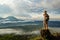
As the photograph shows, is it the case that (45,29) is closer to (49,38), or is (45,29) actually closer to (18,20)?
(49,38)

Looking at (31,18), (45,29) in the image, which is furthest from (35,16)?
(45,29)

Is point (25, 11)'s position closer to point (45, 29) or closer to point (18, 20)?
point (18, 20)

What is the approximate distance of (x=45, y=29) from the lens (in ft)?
12.5

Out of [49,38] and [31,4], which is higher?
[31,4]

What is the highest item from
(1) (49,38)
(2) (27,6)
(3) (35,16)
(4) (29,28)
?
(2) (27,6)

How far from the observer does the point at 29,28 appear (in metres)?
3.86

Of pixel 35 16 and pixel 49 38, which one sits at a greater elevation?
pixel 35 16

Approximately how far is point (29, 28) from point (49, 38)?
1.69 ft

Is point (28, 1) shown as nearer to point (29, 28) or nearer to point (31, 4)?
point (31, 4)

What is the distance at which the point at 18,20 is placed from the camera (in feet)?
12.6

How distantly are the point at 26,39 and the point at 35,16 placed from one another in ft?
1.91

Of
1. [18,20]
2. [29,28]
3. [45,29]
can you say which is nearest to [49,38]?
[45,29]

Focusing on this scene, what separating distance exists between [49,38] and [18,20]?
82cm

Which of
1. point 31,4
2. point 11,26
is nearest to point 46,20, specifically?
point 31,4
